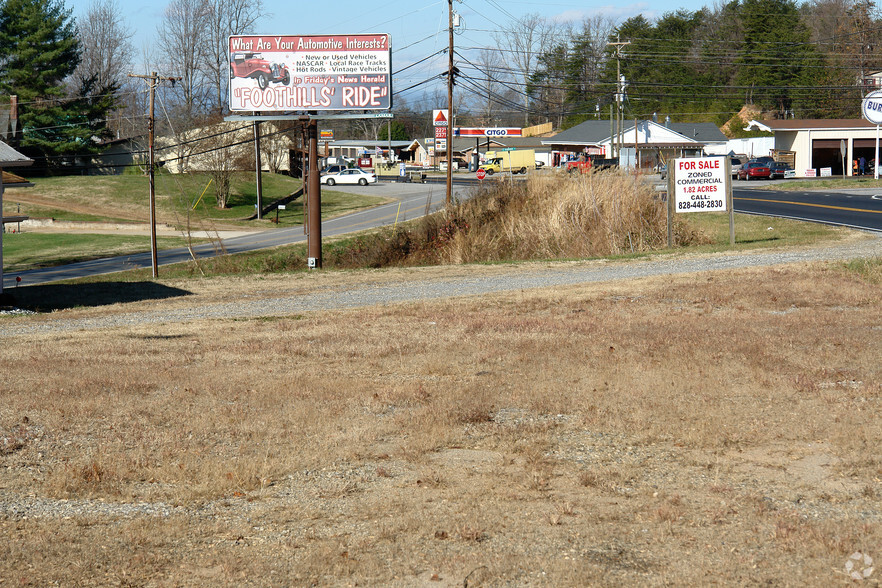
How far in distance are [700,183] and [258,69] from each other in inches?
615

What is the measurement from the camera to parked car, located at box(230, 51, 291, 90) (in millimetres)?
30516

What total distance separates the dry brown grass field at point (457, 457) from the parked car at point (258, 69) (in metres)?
19.6

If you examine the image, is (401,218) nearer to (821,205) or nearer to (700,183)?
(821,205)

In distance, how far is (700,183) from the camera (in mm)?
23531

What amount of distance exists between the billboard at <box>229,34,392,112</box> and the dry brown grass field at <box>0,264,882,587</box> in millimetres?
19233

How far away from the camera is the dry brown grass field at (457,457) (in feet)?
16.2

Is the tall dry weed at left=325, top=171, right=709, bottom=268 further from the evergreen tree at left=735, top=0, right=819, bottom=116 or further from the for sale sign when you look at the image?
the evergreen tree at left=735, top=0, right=819, bottom=116

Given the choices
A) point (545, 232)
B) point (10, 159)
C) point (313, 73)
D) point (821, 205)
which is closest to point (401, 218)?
point (313, 73)

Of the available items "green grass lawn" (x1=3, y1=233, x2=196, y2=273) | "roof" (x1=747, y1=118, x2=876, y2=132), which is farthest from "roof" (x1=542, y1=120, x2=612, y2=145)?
"green grass lawn" (x1=3, y1=233, x2=196, y2=273)

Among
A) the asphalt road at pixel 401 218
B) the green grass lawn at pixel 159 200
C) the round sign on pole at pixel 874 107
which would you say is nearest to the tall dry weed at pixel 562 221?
the asphalt road at pixel 401 218

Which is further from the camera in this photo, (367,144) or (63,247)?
(367,144)

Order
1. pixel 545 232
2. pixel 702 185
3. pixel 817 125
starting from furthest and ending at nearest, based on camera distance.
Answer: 1. pixel 817 125
2. pixel 545 232
3. pixel 702 185

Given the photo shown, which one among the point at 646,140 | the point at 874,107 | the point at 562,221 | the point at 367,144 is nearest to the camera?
the point at 562,221

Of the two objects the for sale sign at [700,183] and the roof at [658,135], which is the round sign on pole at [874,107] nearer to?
the for sale sign at [700,183]
